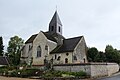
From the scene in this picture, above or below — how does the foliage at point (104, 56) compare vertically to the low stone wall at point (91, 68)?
above

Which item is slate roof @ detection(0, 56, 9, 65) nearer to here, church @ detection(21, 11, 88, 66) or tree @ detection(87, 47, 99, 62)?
church @ detection(21, 11, 88, 66)

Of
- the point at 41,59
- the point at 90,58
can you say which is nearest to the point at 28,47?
the point at 41,59

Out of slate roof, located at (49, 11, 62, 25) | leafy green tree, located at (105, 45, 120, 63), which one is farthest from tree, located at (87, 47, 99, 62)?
slate roof, located at (49, 11, 62, 25)

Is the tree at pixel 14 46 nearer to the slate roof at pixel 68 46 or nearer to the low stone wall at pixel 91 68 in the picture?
the slate roof at pixel 68 46

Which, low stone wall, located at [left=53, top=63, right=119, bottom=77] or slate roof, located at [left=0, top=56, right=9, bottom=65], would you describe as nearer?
low stone wall, located at [left=53, top=63, right=119, bottom=77]

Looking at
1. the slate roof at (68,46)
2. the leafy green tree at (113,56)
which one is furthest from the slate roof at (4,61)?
the leafy green tree at (113,56)

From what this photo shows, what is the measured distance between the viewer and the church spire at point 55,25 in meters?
48.8

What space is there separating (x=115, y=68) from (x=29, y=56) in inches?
856

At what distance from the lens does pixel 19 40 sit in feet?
196

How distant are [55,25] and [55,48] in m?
7.48

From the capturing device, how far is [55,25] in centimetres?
4894

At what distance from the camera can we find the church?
131 feet

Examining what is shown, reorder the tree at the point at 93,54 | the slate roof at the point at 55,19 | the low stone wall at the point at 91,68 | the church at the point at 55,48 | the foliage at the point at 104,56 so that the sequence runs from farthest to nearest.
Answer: the slate roof at the point at 55,19 < the tree at the point at 93,54 < the foliage at the point at 104,56 < the church at the point at 55,48 < the low stone wall at the point at 91,68

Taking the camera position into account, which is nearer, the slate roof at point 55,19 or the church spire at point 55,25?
the church spire at point 55,25
